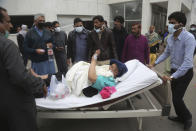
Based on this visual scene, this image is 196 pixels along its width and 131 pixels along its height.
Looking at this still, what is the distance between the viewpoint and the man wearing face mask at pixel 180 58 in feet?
7.79

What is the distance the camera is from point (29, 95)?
1.84 m

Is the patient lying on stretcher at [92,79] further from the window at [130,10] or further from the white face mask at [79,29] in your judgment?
the window at [130,10]

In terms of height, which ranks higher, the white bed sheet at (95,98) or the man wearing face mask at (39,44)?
the man wearing face mask at (39,44)

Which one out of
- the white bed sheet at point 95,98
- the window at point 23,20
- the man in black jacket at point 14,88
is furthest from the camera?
the window at point 23,20

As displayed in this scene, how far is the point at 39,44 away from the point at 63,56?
6.15ft

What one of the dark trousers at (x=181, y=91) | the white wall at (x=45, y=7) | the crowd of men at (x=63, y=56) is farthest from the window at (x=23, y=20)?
the dark trousers at (x=181, y=91)

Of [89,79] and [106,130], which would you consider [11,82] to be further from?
[106,130]

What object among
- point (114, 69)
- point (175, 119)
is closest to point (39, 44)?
point (114, 69)

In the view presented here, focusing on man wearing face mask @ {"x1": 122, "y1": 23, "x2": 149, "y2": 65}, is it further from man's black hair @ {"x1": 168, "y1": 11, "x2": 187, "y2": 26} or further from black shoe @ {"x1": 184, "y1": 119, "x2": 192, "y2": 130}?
black shoe @ {"x1": 184, "y1": 119, "x2": 192, "y2": 130}

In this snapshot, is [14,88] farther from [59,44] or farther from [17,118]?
[59,44]

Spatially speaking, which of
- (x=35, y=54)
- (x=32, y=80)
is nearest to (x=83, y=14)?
(x=35, y=54)

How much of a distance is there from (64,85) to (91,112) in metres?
0.59

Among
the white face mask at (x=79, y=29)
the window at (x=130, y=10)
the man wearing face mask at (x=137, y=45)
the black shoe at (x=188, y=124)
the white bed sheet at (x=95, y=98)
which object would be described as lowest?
the black shoe at (x=188, y=124)

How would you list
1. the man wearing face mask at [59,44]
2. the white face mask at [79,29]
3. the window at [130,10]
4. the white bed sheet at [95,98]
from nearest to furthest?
the white bed sheet at [95,98], the white face mask at [79,29], the man wearing face mask at [59,44], the window at [130,10]
